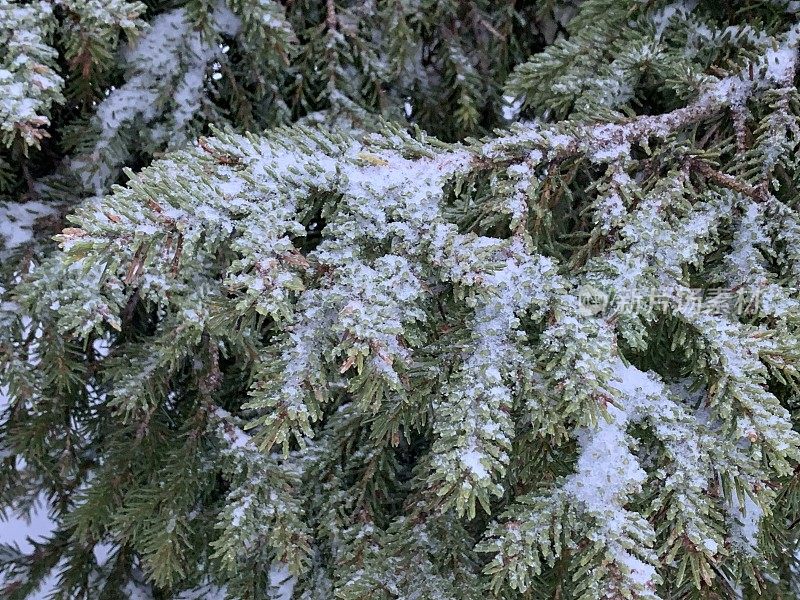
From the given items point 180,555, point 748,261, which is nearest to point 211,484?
point 180,555

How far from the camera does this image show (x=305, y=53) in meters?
1.29

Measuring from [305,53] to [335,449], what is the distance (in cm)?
82

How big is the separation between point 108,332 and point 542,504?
3.36ft

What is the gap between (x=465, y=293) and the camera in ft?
2.09

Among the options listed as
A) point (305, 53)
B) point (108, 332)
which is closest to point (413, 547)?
point (108, 332)

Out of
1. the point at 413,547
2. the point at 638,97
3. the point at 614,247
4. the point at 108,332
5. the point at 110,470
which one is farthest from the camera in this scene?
the point at 108,332

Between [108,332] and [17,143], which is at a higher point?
[17,143]

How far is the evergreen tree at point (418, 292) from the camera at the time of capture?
628 millimetres

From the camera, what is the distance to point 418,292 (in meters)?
0.64

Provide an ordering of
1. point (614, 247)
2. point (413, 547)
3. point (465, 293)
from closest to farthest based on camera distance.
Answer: point (465, 293)
point (614, 247)
point (413, 547)

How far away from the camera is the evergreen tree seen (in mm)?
628

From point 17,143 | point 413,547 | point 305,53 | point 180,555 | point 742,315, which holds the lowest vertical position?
point 180,555

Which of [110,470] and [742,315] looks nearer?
[742,315]

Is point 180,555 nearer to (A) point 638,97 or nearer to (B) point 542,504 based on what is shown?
(B) point 542,504
